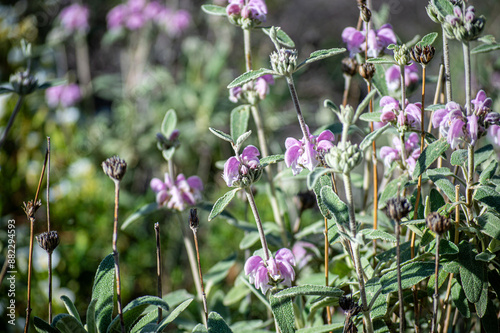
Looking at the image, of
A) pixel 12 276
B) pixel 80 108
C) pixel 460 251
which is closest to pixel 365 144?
pixel 460 251

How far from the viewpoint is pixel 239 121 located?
3.34ft

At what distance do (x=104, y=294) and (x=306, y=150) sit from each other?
16.0 inches

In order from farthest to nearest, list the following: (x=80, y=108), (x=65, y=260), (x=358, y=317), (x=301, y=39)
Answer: (x=301, y=39)
(x=80, y=108)
(x=65, y=260)
(x=358, y=317)

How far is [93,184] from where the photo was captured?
1968 millimetres

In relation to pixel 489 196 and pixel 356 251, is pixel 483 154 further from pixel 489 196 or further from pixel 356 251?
pixel 356 251

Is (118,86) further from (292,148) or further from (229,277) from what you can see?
(292,148)

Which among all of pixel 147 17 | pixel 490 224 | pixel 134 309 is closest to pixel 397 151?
pixel 490 224

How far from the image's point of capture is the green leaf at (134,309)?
2.38 ft

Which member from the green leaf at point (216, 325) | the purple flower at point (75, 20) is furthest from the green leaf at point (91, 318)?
the purple flower at point (75, 20)

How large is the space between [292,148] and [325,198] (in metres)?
0.10

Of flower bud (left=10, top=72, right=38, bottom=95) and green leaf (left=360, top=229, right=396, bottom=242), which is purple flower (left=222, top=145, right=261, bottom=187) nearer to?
green leaf (left=360, top=229, right=396, bottom=242)

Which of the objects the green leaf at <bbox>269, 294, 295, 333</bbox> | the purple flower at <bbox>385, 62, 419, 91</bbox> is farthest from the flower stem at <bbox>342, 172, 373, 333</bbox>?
the purple flower at <bbox>385, 62, 419, 91</bbox>

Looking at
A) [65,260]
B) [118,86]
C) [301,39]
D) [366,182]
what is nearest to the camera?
[366,182]

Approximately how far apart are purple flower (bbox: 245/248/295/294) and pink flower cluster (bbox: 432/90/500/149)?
12.2 inches
